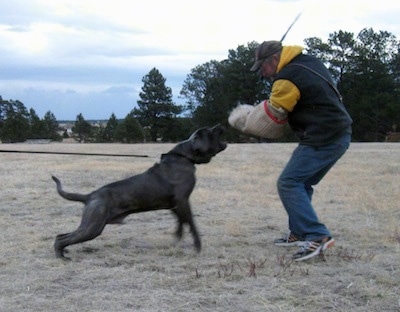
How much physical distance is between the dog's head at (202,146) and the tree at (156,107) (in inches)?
1923

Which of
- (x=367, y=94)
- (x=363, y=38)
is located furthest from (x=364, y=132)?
(x=363, y=38)

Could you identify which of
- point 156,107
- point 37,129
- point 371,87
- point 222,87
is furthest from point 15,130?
point 371,87

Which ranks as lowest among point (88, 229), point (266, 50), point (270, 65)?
point (88, 229)

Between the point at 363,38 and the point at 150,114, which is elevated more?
the point at 363,38

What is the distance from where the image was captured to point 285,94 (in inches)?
201

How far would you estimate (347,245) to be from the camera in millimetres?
5984

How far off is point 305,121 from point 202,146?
3.58ft

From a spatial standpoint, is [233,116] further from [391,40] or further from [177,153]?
[391,40]

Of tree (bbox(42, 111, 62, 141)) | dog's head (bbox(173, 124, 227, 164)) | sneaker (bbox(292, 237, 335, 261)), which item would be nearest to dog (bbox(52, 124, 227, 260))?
dog's head (bbox(173, 124, 227, 164))

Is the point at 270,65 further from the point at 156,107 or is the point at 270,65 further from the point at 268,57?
the point at 156,107

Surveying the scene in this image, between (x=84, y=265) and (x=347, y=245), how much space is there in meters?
2.63

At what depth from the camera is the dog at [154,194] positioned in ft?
17.9

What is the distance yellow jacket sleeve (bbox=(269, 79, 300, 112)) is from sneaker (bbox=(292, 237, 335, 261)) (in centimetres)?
125

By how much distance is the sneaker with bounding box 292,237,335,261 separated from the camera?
208 inches
